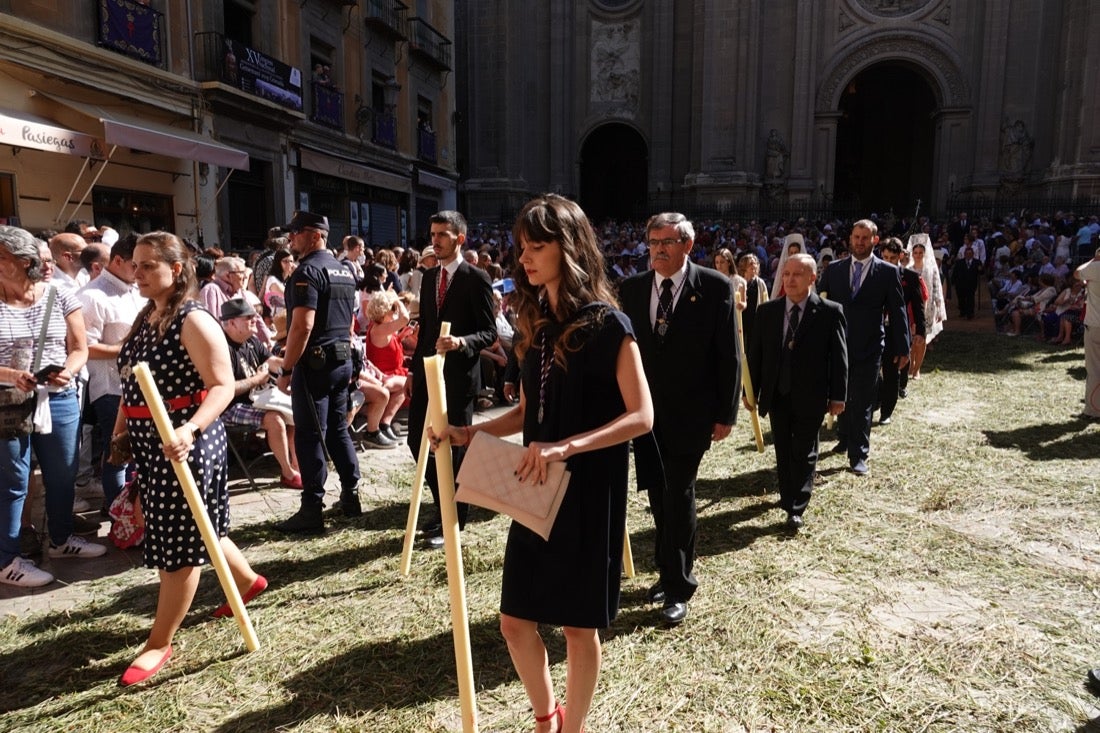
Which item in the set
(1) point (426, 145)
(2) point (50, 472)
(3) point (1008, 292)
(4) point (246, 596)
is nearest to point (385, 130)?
(1) point (426, 145)

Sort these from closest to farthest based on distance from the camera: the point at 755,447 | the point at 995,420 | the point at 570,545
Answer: the point at 570,545, the point at 755,447, the point at 995,420

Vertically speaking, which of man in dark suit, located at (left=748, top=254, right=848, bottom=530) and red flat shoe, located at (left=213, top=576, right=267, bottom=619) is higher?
man in dark suit, located at (left=748, top=254, right=848, bottom=530)

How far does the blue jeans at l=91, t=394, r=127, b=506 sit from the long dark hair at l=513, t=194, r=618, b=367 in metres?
3.95

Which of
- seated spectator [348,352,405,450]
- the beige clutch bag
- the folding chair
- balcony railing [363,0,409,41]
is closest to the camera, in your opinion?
the beige clutch bag

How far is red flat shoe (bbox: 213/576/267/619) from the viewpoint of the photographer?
12.7 feet

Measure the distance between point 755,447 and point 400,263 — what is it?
6626mm

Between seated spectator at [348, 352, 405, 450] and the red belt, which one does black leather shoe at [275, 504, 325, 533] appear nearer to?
the red belt

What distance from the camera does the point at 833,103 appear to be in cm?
2933

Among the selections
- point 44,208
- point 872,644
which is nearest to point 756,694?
point 872,644

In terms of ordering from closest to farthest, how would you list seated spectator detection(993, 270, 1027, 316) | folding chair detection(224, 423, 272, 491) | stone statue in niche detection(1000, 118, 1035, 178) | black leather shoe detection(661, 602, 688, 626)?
black leather shoe detection(661, 602, 688, 626) < folding chair detection(224, 423, 272, 491) < seated spectator detection(993, 270, 1027, 316) < stone statue in niche detection(1000, 118, 1035, 178)

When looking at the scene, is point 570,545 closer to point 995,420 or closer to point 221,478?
point 221,478

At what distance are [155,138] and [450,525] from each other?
12571mm

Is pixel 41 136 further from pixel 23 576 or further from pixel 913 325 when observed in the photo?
pixel 913 325

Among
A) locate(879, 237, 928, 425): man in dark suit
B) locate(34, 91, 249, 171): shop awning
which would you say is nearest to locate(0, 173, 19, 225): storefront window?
locate(34, 91, 249, 171): shop awning
